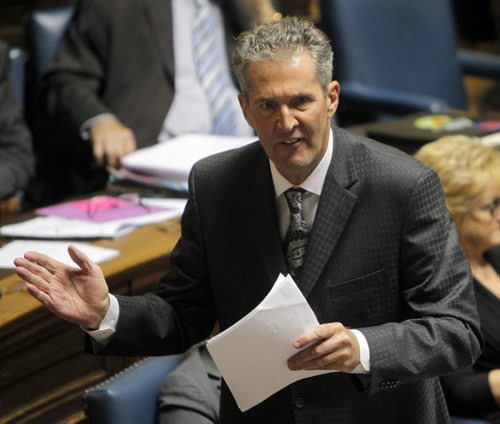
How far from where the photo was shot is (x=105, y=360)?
2.51m

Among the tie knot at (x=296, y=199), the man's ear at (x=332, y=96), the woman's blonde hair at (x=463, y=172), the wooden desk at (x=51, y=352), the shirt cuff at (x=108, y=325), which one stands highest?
the man's ear at (x=332, y=96)

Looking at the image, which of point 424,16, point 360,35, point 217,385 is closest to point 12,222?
point 217,385

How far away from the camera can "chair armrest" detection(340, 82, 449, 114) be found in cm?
392

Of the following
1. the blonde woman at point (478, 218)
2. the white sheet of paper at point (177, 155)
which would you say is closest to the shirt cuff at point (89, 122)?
the white sheet of paper at point (177, 155)

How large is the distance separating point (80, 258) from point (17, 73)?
2.10m

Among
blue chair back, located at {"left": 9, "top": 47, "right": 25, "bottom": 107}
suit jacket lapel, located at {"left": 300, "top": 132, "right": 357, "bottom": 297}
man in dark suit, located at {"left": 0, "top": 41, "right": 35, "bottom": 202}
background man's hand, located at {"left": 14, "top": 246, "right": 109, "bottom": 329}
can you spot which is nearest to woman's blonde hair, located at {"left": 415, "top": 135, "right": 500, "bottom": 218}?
suit jacket lapel, located at {"left": 300, "top": 132, "right": 357, "bottom": 297}

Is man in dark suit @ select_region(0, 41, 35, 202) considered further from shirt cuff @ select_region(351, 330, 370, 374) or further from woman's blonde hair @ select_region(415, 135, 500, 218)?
shirt cuff @ select_region(351, 330, 370, 374)

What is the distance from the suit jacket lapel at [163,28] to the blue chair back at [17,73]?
18.5 inches

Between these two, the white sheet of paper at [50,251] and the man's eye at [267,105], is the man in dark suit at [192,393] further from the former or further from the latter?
the man's eye at [267,105]

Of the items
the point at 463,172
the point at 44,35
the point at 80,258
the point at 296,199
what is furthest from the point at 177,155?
the point at 80,258

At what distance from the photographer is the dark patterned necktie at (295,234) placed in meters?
1.90

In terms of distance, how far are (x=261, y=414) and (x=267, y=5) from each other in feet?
7.58

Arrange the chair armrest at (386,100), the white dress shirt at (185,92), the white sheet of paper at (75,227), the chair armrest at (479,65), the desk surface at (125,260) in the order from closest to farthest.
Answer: the desk surface at (125,260) < the white sheet of paper at (75,227) < the white dress shirt at (185,92) < the chair armrest at (386,100) < the chair armrest at (479,65)

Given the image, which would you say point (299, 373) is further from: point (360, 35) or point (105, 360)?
point (360, 35)
